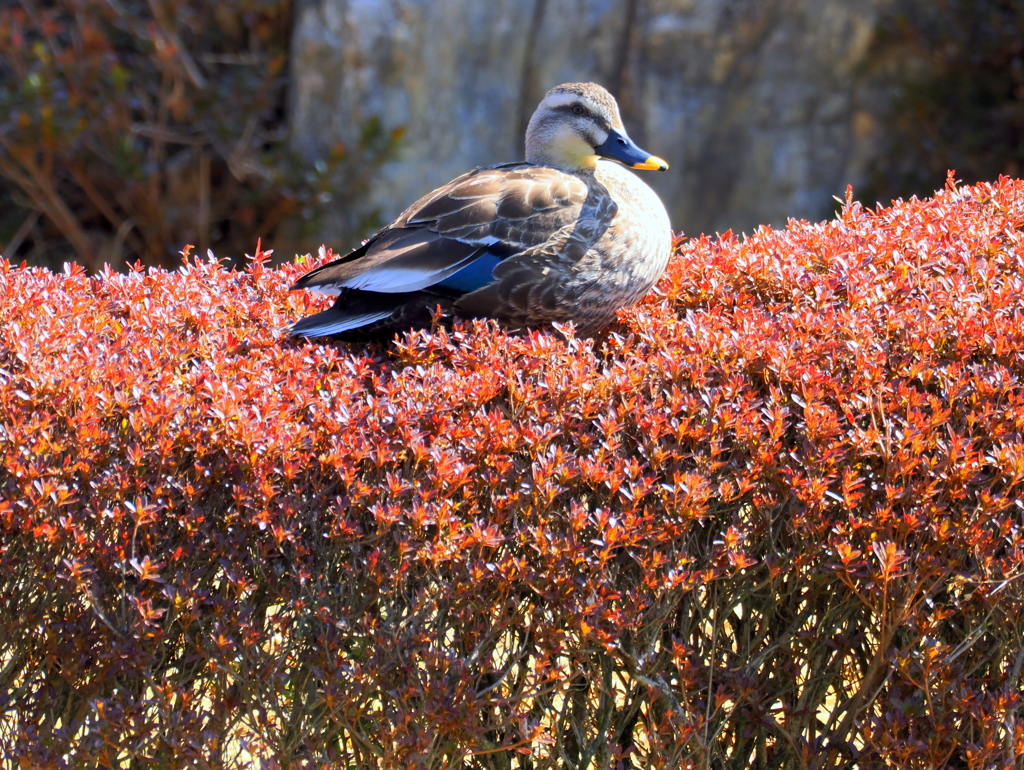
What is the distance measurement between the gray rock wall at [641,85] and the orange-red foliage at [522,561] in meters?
5.56

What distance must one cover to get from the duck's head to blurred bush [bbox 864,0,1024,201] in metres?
4.41

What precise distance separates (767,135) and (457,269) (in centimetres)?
562

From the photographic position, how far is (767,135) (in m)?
8.17

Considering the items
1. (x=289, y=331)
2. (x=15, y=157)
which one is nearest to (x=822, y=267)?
(x=289, y=331)

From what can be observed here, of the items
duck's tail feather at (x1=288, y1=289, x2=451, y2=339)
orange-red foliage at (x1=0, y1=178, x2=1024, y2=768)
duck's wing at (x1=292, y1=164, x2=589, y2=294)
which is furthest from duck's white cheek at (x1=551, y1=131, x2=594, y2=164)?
orange-red foliage at (x1=0, y1=178, x2=1024, y2=768)

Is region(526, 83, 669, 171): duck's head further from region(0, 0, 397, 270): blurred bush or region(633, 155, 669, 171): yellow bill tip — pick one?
region(0, 0, 397, 270): blurred bush

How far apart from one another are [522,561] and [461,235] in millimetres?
1244

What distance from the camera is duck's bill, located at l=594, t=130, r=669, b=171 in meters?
3.80

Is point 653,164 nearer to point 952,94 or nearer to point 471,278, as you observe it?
point 471,278

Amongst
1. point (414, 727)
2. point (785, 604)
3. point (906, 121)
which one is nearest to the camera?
point (414, 727)

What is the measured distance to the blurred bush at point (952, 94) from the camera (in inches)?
286

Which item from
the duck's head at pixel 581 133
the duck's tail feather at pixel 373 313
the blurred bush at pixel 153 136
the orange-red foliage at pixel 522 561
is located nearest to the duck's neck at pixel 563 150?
the duck's head at pixel 581 133

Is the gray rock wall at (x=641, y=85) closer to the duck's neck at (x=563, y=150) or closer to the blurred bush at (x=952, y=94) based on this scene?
the blurred bush at (x=952, y=94)

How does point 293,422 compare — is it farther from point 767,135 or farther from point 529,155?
point 767,135
